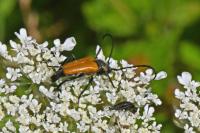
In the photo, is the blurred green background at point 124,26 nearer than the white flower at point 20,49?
No

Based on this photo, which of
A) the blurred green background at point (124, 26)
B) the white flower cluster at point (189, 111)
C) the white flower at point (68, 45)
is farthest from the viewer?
the blurred green background at point (124, 26)

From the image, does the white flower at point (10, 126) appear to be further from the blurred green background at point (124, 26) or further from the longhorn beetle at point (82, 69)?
the blurred green background at point (124, 26)

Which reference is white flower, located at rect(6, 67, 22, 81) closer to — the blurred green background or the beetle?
the beetle

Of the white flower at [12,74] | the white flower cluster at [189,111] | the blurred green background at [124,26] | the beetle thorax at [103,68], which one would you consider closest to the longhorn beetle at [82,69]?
the beetle thorax at [103,68]

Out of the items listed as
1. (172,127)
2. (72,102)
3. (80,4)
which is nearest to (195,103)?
(72,102)

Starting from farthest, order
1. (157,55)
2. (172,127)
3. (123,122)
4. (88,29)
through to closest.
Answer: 1. (88,29)
2. (157,55)
3. (172,127)
4. (123,122)

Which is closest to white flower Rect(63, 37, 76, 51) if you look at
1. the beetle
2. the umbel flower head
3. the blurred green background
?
the umbel flower head

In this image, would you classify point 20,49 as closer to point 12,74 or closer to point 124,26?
point 12,74

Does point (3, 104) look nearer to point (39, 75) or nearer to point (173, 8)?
point (39, 75)
